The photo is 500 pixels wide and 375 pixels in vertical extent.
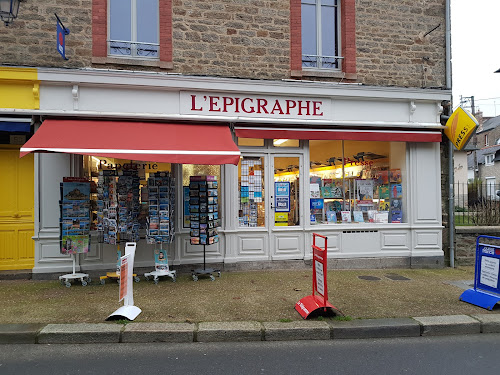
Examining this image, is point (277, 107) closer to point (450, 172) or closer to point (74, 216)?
point (450, 172)

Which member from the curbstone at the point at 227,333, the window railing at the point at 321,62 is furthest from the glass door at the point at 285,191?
the curbstone at the point at 227,333

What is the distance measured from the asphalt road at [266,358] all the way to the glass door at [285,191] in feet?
12.9

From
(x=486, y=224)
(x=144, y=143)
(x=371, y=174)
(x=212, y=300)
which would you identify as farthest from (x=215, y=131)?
(x=486, y=224)

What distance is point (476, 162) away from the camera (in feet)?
141

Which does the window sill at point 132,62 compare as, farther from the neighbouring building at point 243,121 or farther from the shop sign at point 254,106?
the shop sign at point 254,106

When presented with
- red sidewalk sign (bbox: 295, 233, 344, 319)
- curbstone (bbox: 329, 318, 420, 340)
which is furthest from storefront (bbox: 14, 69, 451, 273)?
curbstone (bbox: 329, 318, 420, 340)

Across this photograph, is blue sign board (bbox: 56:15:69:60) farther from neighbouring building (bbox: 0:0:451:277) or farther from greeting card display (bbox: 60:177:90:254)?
greeting card display (bbox: 60:177:90:254)

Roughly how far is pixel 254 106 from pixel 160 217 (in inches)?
121

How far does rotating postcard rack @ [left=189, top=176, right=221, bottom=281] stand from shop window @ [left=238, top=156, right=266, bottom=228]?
1.13 meters

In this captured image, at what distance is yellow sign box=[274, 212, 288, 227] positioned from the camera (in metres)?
8.62

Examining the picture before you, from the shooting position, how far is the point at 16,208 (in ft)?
25.3

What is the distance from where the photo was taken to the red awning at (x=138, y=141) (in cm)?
629

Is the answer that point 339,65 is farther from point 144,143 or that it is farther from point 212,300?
point 212,300

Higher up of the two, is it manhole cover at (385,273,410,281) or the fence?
the fence
